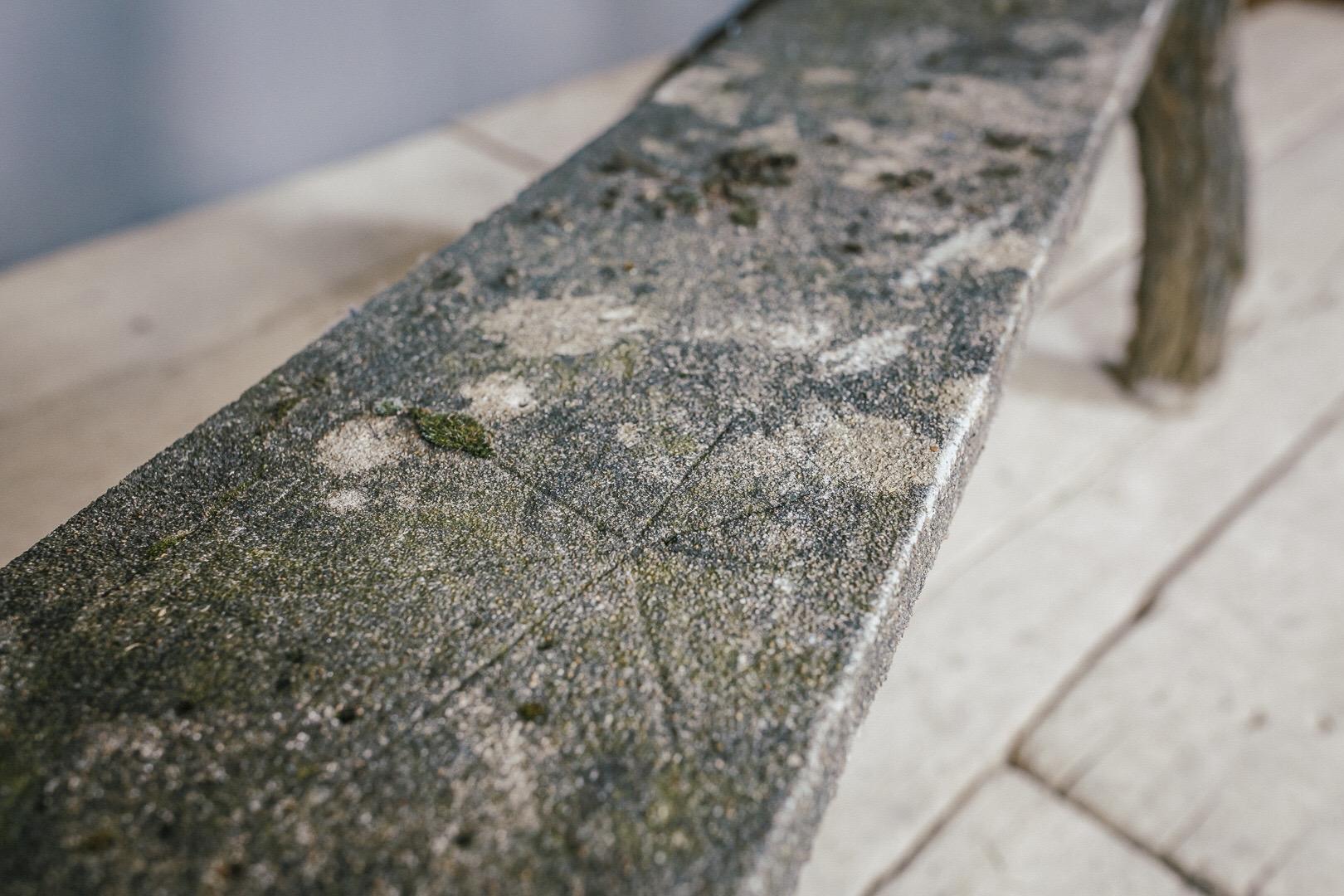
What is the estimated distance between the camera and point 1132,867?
1312 millimetres

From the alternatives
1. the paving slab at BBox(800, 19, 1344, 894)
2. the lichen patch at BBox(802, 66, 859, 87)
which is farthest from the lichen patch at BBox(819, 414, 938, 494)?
the lichen patch at BBox(802, 66, 859, 87)

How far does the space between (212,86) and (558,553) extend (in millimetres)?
2033

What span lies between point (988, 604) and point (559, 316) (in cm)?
Answer: 107

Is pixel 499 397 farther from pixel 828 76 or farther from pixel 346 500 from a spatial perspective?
pixel 828 76

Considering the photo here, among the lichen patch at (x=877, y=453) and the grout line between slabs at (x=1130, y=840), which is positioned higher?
the lichen patch at (x=877, y=453)

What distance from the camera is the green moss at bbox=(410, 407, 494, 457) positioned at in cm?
77

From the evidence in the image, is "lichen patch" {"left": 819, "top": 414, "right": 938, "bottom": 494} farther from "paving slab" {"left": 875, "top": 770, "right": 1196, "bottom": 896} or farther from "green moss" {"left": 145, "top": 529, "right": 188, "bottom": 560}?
"paving slab" {"left": 875, "top": 770, "right": 1196, "bottom": 896}

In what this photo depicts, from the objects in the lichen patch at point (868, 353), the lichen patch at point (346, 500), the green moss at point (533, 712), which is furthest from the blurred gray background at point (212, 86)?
the green moss at point (533, 712)

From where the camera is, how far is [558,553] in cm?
69

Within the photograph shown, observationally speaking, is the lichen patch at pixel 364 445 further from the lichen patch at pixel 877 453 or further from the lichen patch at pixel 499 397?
the lichen patch at pixel 877 453

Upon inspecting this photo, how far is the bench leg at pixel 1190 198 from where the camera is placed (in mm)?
1757

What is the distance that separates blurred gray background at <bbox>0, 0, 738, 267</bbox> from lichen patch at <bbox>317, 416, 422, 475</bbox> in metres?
1.70

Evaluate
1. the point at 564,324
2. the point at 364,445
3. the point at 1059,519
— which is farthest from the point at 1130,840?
the point at 364,445

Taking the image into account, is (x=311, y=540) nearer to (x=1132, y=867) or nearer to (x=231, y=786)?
(x=231, y=786)
